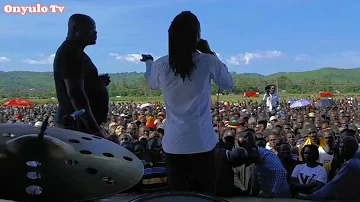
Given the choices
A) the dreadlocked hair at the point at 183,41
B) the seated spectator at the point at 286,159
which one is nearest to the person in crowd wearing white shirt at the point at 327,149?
the seated spectator at the point at 286,159

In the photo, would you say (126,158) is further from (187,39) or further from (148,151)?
(148,151)

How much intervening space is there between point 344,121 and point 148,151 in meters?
7.89

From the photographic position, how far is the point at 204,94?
8.90 ft

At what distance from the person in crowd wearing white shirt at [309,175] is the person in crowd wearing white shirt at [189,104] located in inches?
108

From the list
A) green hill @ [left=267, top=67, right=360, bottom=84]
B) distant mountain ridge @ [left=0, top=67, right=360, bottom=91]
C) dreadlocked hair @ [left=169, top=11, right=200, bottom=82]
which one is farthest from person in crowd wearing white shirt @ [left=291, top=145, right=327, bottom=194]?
green hill @ [left=267, top=67, right=360, bottom=84]

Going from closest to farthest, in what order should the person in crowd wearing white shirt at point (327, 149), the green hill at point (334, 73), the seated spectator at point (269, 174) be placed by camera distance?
the seated spectator at point (269, 174) → the person in crowd wearing white shirt at point (327, 149) → the green hill at point (334, 73)

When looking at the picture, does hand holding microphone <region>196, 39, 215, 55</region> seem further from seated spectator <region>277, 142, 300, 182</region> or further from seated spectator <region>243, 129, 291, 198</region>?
seated spectator <region>277, 142, 300, 182</region>

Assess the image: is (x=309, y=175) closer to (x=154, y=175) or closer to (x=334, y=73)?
(x=154, y=175)

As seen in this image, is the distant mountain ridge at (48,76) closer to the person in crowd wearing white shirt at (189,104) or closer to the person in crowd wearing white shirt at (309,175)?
the person in crowd wearing white shirt at (309,175)

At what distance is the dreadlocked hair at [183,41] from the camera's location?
105 inches

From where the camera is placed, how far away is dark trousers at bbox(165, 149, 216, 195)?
267cm

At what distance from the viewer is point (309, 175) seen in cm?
546

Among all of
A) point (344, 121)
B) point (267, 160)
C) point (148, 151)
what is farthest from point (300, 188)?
point (344, 121)

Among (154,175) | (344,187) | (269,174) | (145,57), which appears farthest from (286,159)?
(145,57)
